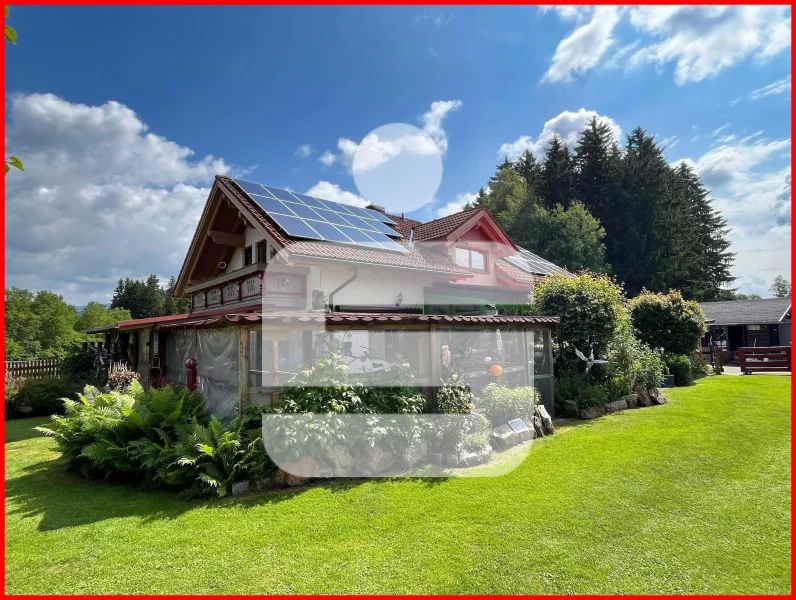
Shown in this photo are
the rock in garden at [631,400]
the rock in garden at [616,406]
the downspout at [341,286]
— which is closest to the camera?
the rock in garden at [616,406]

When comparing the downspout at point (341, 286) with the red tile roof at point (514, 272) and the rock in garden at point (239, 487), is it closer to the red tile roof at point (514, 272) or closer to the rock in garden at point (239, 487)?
the rock in garden at point (239, 487)

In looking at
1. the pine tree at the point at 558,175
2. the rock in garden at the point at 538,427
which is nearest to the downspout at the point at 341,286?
the rock in garden at the point at 538,427

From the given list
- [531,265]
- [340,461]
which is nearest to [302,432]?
[340,461]

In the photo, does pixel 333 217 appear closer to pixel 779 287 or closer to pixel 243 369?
pixel 243 369

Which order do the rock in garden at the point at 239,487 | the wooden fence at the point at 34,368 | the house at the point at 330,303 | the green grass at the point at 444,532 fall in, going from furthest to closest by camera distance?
the wooden fence at the point at 34,368, the house at the point at 330,303, the rock in garden at the point at 239,487, the green grass at the point at 444,532

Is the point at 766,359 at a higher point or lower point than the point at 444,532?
higher

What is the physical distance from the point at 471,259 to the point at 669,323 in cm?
1109

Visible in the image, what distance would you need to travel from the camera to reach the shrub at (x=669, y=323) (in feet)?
69.4

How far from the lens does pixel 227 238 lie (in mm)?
16750

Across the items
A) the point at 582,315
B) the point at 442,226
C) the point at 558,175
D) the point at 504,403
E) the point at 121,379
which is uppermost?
the point at 558,175

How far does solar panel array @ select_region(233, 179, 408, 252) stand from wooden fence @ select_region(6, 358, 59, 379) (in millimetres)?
14235

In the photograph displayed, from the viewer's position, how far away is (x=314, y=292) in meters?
13.5

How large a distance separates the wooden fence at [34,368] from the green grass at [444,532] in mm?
13872

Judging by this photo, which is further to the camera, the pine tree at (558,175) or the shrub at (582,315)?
the pine tree at (558,175)
